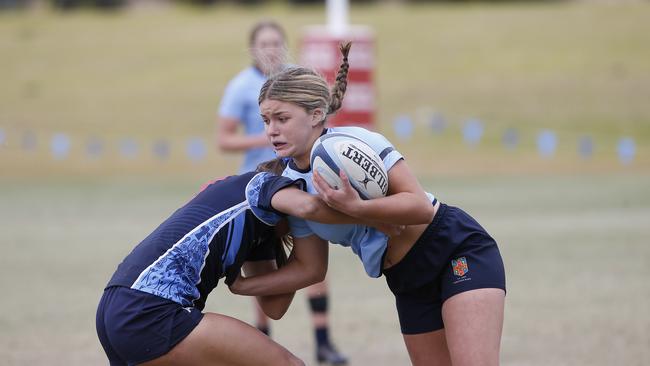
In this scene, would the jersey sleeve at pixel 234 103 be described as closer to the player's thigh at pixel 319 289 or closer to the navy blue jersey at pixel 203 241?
the player's thigh at pixel 319 289

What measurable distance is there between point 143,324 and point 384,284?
6.35m

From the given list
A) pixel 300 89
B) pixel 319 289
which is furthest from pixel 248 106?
pixel 300 89

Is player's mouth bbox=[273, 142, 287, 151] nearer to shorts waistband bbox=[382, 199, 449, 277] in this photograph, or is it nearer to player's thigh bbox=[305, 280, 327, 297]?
shorts waistband bbox=[382, 199, 449, 277]

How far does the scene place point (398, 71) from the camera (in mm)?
37000

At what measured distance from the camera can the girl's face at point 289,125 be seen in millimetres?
4143

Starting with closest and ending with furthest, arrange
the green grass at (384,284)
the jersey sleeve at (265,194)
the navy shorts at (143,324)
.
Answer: the navy shorts at (143,324) → the jersey sleeve at (265,194) → the green grass at (384,284)

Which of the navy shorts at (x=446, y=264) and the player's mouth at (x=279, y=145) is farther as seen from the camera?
the navy shorts at (x=446, y=264)

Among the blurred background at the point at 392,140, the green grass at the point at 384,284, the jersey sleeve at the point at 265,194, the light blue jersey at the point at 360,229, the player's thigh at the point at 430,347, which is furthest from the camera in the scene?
the blurred background at the point at 392,140

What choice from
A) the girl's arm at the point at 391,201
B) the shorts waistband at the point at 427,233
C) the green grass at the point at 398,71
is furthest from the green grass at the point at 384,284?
the green grass at the point at 398,71

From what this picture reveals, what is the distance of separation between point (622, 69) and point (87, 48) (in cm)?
1987

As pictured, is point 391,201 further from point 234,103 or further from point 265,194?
point 234,103

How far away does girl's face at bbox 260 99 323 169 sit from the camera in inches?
163

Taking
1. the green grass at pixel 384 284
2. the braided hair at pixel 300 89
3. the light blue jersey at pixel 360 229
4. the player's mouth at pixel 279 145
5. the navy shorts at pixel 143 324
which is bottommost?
the green grass at pixel 384 284

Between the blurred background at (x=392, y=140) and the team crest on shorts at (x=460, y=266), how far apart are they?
3.86ft
